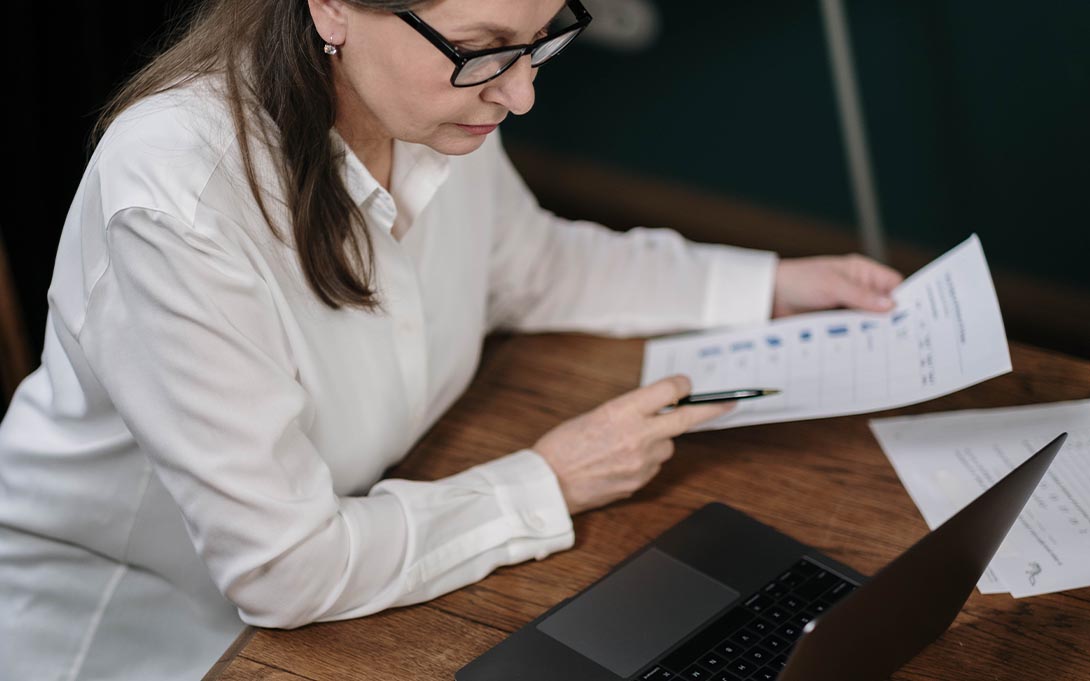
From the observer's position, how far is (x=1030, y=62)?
2.73 m

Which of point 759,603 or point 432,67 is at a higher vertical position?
point 432,67

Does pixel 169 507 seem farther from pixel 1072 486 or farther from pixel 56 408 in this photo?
pixel 1072 486

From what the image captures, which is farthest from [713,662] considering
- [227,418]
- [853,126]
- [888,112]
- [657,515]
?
[888,112]

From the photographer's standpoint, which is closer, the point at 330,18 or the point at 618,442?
the point at 330,18

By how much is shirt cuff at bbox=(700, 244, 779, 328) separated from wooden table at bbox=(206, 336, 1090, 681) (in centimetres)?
11

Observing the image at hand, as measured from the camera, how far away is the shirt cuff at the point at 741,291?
1492mm

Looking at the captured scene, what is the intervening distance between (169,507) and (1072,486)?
909 mm

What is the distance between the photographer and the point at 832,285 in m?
1.47

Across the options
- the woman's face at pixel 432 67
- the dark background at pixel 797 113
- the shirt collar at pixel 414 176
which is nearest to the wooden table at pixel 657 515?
the shirt collar at pixel 414 176

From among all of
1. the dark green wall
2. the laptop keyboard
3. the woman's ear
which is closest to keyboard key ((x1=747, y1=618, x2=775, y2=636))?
the laptop keyboard

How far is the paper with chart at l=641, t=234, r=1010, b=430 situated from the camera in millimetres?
1250

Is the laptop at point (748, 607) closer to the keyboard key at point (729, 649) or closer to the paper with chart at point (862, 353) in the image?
the keyboard key at point (729, 649)

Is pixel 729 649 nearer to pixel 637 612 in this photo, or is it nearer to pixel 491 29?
pixel 637 612

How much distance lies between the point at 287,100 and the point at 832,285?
2.31 feet
